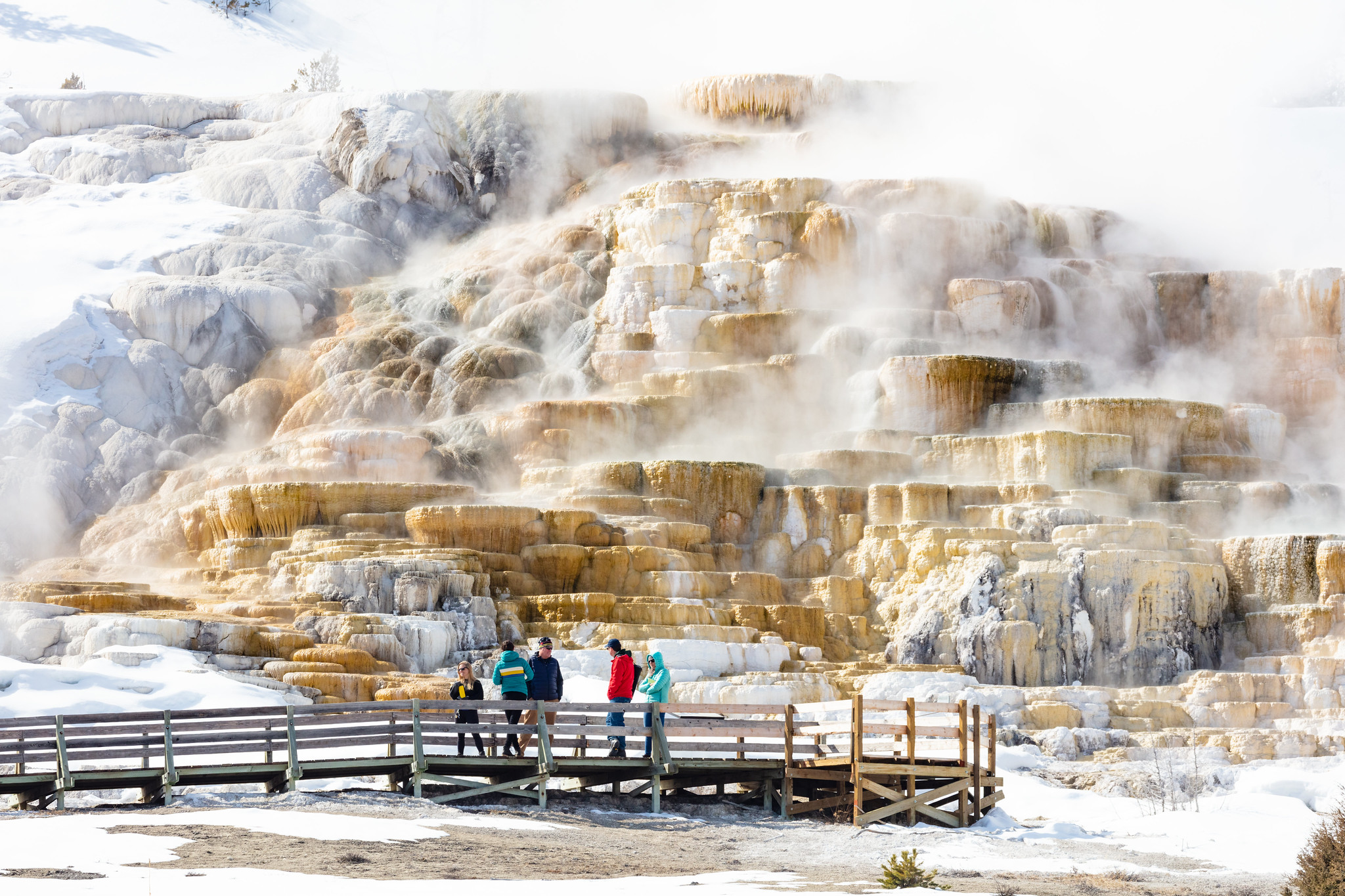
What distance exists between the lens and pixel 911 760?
1375cm

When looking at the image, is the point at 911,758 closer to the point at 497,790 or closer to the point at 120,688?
the point at 497,790

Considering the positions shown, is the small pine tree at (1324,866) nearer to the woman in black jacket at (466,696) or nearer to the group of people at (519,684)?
the group of people at (519,684)

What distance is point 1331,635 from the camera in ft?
75.4

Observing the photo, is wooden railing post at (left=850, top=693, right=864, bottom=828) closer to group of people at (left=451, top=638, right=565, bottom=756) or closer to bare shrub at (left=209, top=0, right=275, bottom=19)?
group of people at (left=451, top=638, right=565, bottom=756)

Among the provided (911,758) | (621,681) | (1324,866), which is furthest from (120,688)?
(1324,866)

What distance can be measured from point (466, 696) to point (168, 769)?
8.68 ft

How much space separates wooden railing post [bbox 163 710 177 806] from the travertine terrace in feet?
20.2

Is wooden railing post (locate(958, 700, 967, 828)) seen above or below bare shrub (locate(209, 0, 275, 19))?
below

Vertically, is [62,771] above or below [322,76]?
below

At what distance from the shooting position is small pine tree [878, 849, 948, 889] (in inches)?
394

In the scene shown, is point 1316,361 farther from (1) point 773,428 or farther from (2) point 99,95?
(2) point 99,95

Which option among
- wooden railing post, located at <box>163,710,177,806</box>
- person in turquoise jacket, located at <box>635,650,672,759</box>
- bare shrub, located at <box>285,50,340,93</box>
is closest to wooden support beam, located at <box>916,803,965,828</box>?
person in turquoise jacket, located at <box>635,650,672,759</box>

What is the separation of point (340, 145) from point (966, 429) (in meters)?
21.0

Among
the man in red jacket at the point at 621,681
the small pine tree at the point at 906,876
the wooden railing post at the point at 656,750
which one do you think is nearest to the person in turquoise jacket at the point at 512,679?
the man in red jacket at the point at 621,681
